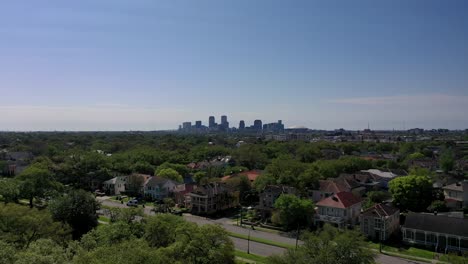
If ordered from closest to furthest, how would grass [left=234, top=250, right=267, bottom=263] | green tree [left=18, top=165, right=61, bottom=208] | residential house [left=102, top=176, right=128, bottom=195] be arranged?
1. grass [left=234, top=250, right=267, bottom=263]
2. green tree [left=18, top=165, right=61, bottom=208]
3. residential house [left=102, top=176, right=128, bottom=195]

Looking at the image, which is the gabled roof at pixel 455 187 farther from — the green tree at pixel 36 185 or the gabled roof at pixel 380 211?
the green tree at pixel 36 185

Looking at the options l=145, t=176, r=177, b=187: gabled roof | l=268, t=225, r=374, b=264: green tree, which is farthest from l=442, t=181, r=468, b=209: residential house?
l=145, t=176, r=177, b=187: gabled roof

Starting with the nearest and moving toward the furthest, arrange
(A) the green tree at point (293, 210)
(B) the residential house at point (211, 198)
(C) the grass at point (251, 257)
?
(C) the grass at point (251, 257)
(A) the green tree at point (293, 210)
(B) the residential house at point (211, 198)

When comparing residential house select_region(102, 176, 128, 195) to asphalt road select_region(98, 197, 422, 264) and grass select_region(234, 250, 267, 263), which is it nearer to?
asphalt road select_region(98, 197, 422, 264)

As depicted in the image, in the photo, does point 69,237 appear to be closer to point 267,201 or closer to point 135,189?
point 267,201

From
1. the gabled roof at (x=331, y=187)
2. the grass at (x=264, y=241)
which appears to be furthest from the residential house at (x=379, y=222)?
the gabled roof at (x=331, y=187)

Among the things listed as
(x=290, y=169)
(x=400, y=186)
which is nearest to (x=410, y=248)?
(x=400, y=186)

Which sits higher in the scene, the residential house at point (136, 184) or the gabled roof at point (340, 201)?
the gabled roof at point (340, 201)
